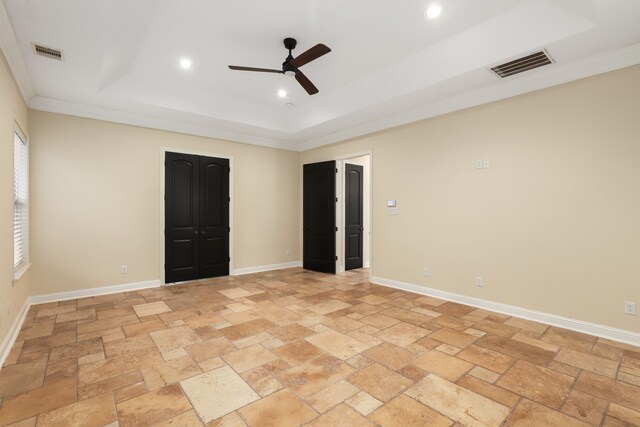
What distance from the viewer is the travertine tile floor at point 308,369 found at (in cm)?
198

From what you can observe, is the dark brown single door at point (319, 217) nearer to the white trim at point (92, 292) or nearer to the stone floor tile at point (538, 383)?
the white trim at point (92, 292)

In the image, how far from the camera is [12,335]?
306 cm

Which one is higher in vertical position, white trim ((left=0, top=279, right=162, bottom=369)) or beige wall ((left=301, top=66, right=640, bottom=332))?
beige wall ((left=301, top=66, right=640, bottom=332))

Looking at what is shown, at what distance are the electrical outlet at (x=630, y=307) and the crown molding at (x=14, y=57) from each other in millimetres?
6075

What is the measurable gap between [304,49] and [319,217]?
3.59 meters

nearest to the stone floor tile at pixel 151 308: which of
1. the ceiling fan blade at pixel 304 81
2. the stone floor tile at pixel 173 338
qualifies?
the stone floor tile at pixel 173 338

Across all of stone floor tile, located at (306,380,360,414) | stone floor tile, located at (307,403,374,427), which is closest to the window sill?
stone floor tile, located at (306,380,360,414)

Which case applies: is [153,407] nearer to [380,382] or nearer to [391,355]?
[380,382]

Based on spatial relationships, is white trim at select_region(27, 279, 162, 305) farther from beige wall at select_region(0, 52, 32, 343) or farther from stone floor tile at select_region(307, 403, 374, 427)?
stone floor tile at select_region(307, 403, 374, 427)

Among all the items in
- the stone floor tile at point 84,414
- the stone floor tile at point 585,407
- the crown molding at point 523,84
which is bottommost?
the stone floor tile at point 585,407

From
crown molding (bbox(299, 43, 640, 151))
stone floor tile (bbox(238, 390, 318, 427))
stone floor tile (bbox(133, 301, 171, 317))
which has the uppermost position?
crown molding (bbox(299, 43, 640, 151))

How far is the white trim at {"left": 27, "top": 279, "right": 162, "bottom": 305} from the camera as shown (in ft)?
14.1

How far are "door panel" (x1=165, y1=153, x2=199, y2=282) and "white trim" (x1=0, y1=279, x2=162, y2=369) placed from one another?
Result: 1.44 ft

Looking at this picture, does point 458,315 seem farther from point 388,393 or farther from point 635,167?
point 635,167
